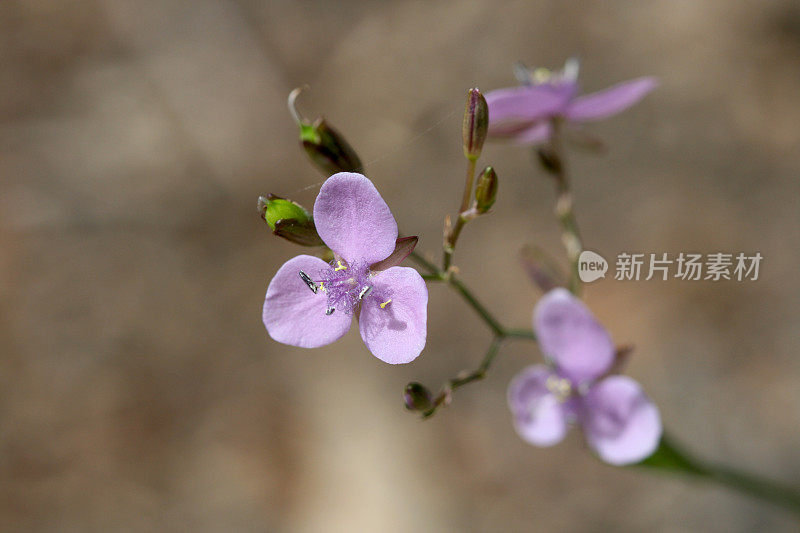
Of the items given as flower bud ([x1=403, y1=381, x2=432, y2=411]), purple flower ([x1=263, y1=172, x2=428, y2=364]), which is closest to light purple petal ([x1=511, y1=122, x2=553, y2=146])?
purple flower ([x1=263, y1=172, x2=428, y2=364])

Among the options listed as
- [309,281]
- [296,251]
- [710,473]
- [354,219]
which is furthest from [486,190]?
[296,251]

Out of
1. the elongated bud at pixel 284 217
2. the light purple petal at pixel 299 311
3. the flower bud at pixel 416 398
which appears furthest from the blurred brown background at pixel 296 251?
the elongated bud at pixel 284 217

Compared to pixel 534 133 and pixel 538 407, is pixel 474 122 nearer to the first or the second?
pixel 534 133

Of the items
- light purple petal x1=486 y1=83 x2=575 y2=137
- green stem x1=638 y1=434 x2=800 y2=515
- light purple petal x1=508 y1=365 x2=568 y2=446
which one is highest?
light purple petal x1=486 y1=83 x2=575 y2=137

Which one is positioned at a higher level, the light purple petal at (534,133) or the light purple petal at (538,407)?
the light purple petal at (534,133)

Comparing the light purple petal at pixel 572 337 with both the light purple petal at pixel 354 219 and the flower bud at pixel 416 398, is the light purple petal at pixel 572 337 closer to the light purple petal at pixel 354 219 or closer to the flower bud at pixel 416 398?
the flower bud at pixel 416 398

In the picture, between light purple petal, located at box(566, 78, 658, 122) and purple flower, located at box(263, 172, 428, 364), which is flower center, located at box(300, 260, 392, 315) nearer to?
purple flower, located at box(263, 172, 428, 364)
